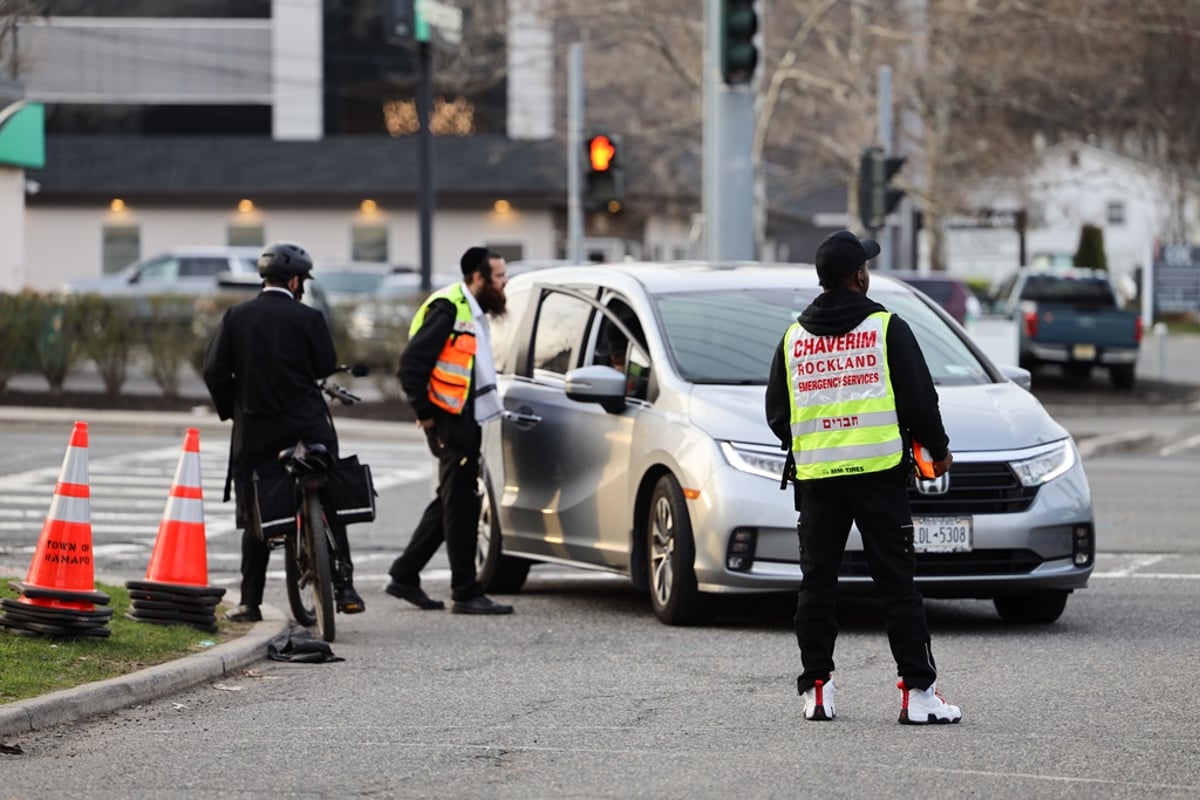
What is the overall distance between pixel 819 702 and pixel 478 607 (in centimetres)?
394

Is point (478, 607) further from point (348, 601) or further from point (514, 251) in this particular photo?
point (514, 251)

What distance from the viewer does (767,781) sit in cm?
693

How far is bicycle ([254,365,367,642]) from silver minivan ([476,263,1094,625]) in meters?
1.49

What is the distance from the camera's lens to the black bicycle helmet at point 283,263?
1084 centimetres

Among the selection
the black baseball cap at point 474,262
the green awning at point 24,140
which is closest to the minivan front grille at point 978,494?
the black baseball cap at point 474,262

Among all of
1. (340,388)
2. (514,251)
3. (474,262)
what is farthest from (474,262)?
(514,251)

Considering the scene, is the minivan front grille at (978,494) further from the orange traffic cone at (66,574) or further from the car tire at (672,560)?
the orange traffic cone at (66,574)

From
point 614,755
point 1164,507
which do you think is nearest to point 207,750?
point 614,755

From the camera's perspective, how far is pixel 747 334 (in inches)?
455

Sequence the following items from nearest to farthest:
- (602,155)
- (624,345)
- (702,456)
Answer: (702,456)
(624,345)
(602,155)

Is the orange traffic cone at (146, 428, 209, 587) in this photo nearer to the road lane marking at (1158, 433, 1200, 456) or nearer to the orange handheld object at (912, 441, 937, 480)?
the orange handheld object at (912, 441, 937, 480)

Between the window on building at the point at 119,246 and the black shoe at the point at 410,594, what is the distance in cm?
4942

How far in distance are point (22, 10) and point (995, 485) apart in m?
6.40

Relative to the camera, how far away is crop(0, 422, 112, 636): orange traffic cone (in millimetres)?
9414
